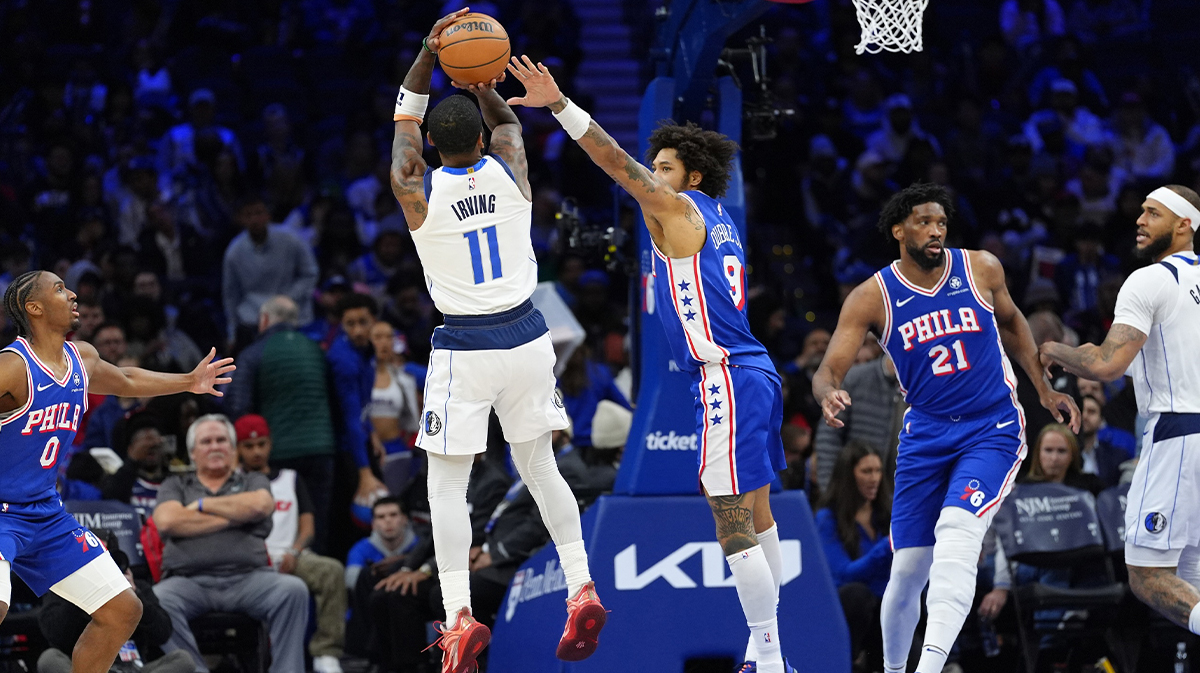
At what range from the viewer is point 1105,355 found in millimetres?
7008

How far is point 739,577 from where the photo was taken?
22.2ft

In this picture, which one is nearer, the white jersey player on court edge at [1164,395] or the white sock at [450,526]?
the white sock at [450,526]

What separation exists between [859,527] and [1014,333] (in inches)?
96.0

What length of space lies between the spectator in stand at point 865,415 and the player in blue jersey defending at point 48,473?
16.4 ft

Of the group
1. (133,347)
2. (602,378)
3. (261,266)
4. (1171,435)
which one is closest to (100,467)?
(133,347)

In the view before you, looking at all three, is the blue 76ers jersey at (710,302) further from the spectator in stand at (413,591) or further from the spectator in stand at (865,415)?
the spectator in stand at (865,415)

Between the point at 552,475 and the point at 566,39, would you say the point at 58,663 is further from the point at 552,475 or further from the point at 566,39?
the point at 566,39

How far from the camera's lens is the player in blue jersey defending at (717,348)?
6.74 m

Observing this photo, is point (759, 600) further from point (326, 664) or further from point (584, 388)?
point (584, 388)

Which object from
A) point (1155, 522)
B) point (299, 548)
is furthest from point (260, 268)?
point (1155, 522)

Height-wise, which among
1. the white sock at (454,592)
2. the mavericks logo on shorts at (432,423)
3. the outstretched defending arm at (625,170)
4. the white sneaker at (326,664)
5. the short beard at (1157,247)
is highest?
the outstretched defending arm at (625,170)

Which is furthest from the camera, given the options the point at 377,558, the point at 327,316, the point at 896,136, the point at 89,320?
the point at 896,136

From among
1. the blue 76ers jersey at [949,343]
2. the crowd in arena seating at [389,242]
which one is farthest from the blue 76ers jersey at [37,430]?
the blue 76ers jersey at [949,343]

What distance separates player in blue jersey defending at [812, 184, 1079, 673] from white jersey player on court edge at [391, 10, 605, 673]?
4.53ft
